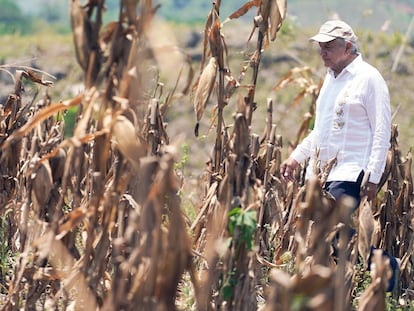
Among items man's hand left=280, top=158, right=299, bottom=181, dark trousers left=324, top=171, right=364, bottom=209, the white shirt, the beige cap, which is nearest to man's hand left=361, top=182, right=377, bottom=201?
the white shirt

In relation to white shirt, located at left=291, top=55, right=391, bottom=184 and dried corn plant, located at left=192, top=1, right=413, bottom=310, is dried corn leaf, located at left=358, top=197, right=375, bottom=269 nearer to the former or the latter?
dried corn plant, located at left=192, top=1, right=413, bottom=310

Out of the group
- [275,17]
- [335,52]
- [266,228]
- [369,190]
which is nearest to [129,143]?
[275,17]

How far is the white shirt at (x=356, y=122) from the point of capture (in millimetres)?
3389

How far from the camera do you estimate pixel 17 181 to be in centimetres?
318

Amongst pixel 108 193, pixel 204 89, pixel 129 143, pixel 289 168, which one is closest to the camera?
pixel 129 143

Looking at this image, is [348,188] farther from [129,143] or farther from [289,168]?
[129,143]

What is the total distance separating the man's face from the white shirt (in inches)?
1.5

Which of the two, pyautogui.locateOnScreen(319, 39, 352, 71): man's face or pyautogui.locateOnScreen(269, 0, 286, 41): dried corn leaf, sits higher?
pyautogui.locateOnScreen(269, 0, 286, 41): dried corn leaf

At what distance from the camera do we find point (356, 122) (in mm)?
3477

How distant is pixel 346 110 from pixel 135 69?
4.48 ft

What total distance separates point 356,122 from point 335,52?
30cm

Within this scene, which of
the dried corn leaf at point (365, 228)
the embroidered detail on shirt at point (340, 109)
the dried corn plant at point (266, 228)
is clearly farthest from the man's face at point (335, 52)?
the dried corn leaf at point (365, 228)

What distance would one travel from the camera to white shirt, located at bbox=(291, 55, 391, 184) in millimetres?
3389

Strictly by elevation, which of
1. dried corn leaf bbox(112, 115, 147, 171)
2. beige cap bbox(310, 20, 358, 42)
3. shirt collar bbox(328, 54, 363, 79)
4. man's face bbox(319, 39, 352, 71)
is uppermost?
beige cap bbox(310, 20, 358, 42)
